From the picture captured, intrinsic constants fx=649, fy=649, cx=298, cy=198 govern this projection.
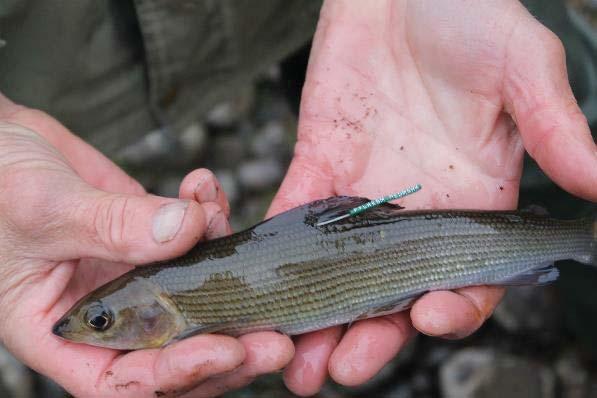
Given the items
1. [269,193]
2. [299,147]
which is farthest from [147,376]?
[269,193]

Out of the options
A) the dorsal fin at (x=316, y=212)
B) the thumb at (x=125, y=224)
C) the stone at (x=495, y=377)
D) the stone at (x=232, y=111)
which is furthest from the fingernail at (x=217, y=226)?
the stone at (x=232, y=111)

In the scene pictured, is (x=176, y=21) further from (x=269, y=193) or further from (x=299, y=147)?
(x=269, y=193)

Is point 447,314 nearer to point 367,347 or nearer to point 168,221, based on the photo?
point 367,347

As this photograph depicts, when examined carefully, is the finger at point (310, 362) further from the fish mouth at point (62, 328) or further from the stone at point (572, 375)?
the stone at point (572, 375)

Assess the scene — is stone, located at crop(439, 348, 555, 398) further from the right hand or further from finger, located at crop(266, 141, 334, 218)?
the right hand

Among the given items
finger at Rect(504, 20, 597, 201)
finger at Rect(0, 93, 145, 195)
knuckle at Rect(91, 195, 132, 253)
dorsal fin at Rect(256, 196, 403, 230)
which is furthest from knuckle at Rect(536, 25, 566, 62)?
finger at Rect(0, 93, 145, 195)

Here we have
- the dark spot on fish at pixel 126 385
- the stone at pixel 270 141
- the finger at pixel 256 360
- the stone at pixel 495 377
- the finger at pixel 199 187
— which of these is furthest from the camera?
the stone at pixel 270 141
